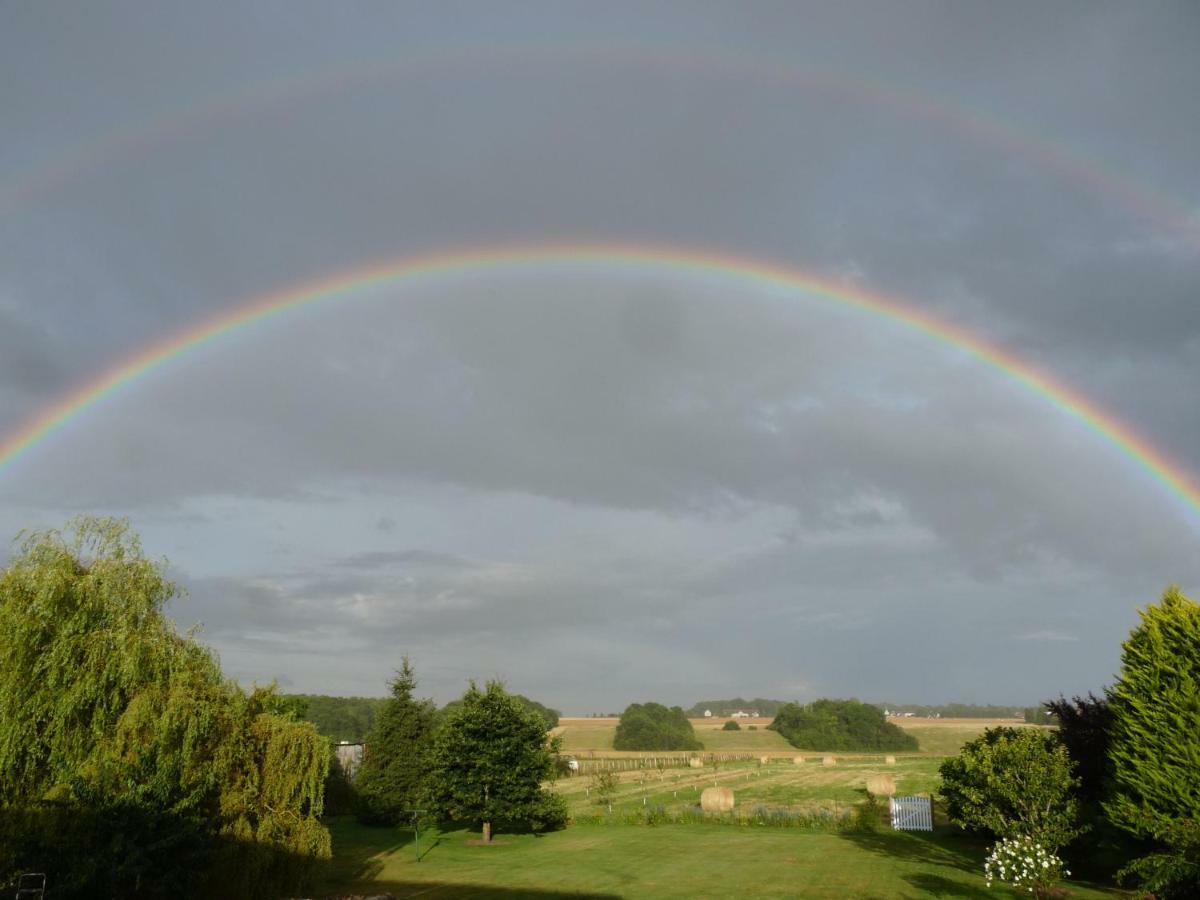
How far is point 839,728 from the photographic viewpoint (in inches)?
5054

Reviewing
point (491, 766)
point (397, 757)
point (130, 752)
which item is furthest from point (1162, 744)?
→ point (397, 757)

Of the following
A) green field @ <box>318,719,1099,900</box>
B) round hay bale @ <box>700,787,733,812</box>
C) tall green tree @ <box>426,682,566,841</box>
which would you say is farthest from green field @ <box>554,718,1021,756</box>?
tall green tree @ <box>426,682,566,841</box>

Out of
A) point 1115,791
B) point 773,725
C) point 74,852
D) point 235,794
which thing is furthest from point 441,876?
point 773,725

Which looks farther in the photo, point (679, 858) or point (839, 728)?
point (839, 728)

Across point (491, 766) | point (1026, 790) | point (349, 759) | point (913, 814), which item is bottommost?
point (913, 814)

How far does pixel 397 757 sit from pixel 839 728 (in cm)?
10763

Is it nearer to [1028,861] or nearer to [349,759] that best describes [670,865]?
[1028,861]

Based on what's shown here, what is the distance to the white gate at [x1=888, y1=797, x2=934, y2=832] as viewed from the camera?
3216 centimetres

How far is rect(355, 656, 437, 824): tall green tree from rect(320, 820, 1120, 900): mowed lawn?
255 cm

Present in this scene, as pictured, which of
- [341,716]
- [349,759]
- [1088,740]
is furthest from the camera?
[341,716]

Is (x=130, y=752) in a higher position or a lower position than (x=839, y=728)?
higher

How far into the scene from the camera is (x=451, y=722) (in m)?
33.0

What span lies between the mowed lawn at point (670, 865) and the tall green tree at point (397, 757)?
2547 millimetres

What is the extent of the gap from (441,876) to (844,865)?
12277 mm
